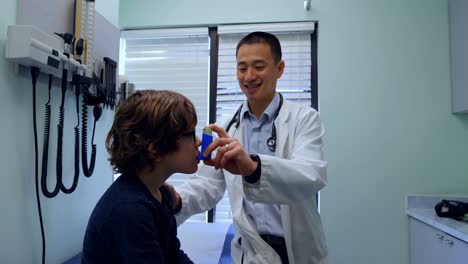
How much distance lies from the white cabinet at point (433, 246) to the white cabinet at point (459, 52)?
0.80 metres

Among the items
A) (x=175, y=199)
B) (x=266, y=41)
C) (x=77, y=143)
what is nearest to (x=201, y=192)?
(x=175, y=199)

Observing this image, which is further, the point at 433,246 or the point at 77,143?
the point at 433,246

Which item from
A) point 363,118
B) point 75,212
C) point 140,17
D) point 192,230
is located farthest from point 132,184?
point 140,17

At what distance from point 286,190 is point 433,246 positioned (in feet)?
4.61

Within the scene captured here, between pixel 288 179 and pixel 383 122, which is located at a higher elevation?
pixel 383 122

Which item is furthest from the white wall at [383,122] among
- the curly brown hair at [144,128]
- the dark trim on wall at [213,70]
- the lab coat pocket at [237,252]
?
the curly brown hair at [144,128]

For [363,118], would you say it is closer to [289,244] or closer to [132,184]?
[289,244]

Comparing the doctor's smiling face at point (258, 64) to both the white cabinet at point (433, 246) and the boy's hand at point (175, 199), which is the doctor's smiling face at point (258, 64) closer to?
the boy's hand at point (175, 199)

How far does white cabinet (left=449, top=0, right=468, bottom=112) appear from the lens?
1945 mm

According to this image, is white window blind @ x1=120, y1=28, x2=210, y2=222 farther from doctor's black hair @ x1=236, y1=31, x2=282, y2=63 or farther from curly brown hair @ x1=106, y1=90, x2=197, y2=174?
curly brown hair @ x1=106, y1=90, x2=197, y2=174

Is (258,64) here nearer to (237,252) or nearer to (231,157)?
(231,157)

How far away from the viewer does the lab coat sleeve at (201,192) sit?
3.77 feet

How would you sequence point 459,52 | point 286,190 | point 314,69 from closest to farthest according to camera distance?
point 286,190 → point 459,52 → point 314,69

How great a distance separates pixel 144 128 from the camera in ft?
2.70
